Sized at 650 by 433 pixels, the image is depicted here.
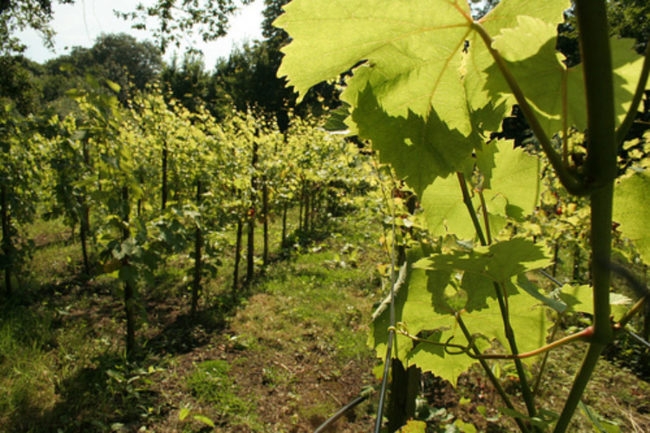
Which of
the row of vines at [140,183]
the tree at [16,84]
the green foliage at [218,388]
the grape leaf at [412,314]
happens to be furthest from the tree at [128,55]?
the grape leaf at [412,314]

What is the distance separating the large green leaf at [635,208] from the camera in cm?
41

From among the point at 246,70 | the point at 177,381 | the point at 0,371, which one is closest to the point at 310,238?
the point at 177,381

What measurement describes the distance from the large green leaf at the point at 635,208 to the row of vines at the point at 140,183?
2917mm

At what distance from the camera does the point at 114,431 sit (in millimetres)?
3283

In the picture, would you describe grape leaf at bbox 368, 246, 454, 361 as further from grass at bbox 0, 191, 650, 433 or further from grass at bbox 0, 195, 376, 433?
grass at bbox 0, 195, 376, 433

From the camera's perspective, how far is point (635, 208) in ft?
1.35

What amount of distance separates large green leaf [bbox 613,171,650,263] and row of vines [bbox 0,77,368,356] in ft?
9.57

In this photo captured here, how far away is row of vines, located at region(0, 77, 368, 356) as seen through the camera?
11.7 ft

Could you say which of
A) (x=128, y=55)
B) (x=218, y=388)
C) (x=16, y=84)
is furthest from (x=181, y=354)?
(x=128, y=55)

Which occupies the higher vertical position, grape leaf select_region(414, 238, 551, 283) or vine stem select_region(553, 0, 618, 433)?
vine stem select_region(553, 0, 618, 433)

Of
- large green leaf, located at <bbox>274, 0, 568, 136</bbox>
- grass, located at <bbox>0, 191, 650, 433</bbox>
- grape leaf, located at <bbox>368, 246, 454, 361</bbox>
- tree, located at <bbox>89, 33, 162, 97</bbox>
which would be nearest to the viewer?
large green leaf, located at <bbox>274, 0, 568, 136</bbox>

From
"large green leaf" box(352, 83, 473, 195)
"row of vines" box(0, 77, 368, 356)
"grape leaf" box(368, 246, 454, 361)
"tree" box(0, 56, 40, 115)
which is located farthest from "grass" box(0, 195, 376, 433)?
"tree" box(0, 56, 40, 115)

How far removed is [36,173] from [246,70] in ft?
82.7

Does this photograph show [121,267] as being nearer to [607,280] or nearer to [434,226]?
[434,226]
